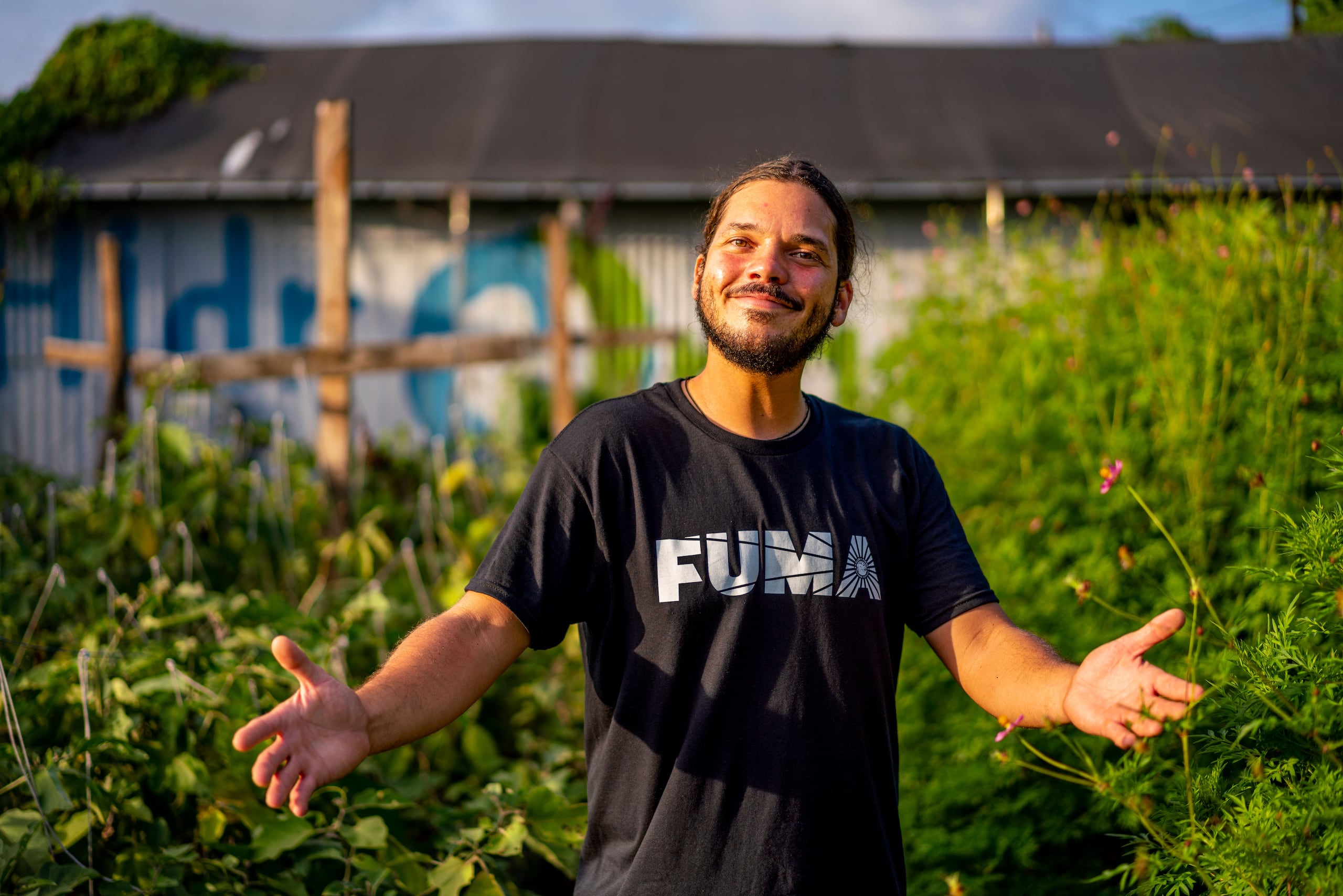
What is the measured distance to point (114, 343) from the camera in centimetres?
577

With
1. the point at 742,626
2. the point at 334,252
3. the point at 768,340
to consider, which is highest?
the point at 334,252

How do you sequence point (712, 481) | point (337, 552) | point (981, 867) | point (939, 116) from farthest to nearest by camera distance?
point (939, 116) → point (337, 552) → point (981, 867) → point (712, 481)

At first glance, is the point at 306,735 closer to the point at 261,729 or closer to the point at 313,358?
the point at 261,729

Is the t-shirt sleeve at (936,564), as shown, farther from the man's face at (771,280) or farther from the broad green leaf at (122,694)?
the broad green leaf at (122,694)

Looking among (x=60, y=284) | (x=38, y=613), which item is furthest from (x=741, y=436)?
(x=60, y=284)

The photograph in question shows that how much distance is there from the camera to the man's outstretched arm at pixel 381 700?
4.45 feet

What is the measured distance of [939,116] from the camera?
10398 mm

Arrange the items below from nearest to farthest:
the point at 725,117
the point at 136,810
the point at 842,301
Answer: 1. the point at 842,301
2. the point at 136,810
3. the point at 725,117

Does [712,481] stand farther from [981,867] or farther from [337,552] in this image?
[337,552]

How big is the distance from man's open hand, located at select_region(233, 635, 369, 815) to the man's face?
3.02ft

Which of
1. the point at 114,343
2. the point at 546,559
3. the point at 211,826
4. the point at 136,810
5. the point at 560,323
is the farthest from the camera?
the point at 560,323

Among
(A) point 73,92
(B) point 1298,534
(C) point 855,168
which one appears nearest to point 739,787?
(B) point 1298,534

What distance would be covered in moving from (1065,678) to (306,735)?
3.87 feet

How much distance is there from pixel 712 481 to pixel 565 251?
5277 millimetres
